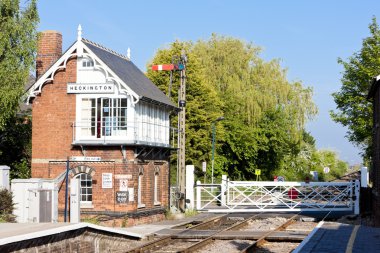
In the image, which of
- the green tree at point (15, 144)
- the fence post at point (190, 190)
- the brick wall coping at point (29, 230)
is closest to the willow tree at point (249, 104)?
the fence post at point (190, 190)

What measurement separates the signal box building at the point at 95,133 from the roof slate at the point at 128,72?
0.07 meters

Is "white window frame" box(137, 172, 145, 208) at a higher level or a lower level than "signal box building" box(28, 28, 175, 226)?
lower

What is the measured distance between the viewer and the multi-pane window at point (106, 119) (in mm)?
27703

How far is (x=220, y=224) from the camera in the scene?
30297 millimetres

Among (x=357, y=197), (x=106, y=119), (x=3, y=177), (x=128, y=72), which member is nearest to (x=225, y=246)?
(x=3, y=177)

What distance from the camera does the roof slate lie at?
28.0m

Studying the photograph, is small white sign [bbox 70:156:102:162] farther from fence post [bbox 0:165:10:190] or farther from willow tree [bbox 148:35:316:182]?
willow tree [bbox 148:35:316:182]

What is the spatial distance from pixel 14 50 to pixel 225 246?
14.7 meters

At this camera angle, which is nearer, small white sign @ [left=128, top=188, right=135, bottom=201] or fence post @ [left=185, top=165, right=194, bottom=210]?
small white sign @ [left=128, top=188, right=135, bottom=201]

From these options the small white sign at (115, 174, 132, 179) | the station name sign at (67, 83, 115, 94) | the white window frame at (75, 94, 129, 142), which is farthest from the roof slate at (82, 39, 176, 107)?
the small white sign at (115, 174, 132, 179)

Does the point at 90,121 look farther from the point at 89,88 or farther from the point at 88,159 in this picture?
the point at 88,159

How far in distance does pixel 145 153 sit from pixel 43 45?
277 inches

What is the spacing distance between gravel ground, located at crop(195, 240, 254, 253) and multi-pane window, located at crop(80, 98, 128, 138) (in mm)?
7489

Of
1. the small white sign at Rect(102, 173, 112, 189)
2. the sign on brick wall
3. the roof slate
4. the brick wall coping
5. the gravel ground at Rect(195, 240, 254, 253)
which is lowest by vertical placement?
the gravel ground at Rect(195, 240, 254, 253)
